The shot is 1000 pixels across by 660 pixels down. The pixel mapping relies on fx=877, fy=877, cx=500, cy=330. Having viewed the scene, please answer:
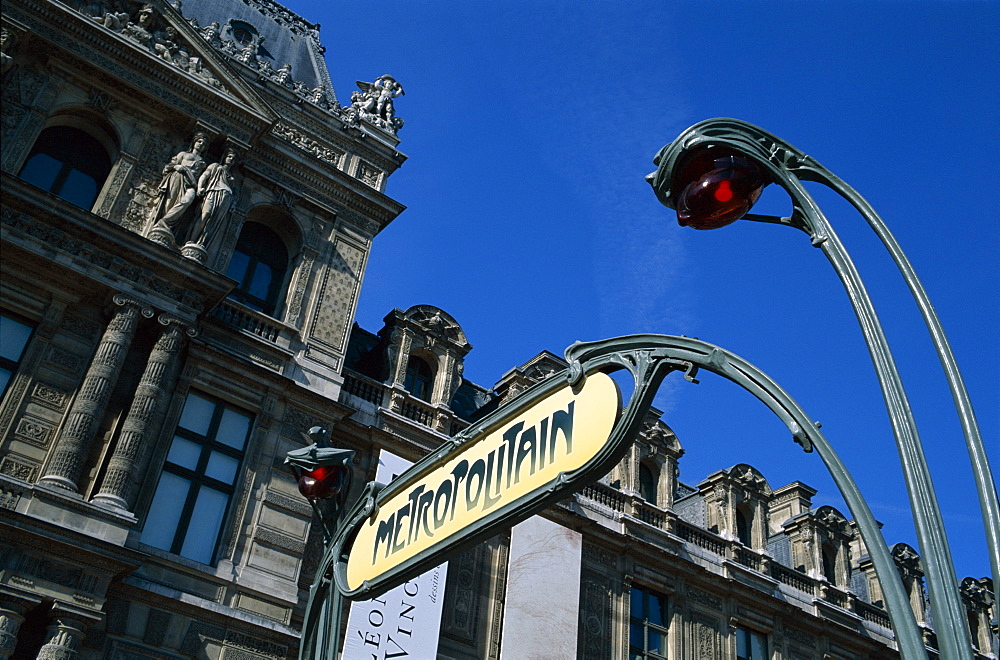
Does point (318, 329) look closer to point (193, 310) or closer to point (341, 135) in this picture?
point (193, 310)

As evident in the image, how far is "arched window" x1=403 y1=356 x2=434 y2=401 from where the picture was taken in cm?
2062

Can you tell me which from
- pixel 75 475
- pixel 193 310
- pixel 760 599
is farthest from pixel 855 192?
pixel 760 599

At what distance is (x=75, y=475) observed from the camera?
13445 millimetres

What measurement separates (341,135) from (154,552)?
35.2ft

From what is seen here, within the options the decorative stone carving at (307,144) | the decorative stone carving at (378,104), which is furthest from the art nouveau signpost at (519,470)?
the decorative stone carving at (378,104)

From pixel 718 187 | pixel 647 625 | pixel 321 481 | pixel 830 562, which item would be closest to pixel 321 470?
pixel 321 481

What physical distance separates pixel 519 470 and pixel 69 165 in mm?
15188

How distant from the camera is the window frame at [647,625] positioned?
20.0m

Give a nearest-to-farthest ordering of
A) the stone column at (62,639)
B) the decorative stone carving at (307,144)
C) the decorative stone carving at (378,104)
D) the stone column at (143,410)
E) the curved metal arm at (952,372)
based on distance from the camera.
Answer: the curved metal arm at (952,372) < the stone column at (62,639) < the stone column at (143,410) < the decorative stone carving at (307,144) < the decorative stone carving at (378,104)

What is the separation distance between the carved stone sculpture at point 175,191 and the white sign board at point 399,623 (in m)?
6.34

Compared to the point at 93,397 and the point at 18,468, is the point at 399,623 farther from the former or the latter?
the point at 18,468

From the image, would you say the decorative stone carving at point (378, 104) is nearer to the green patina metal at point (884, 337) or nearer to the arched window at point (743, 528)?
the arched window at point (743, 528)

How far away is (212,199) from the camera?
17219 mm

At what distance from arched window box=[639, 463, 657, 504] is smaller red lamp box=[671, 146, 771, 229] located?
1964 cm
